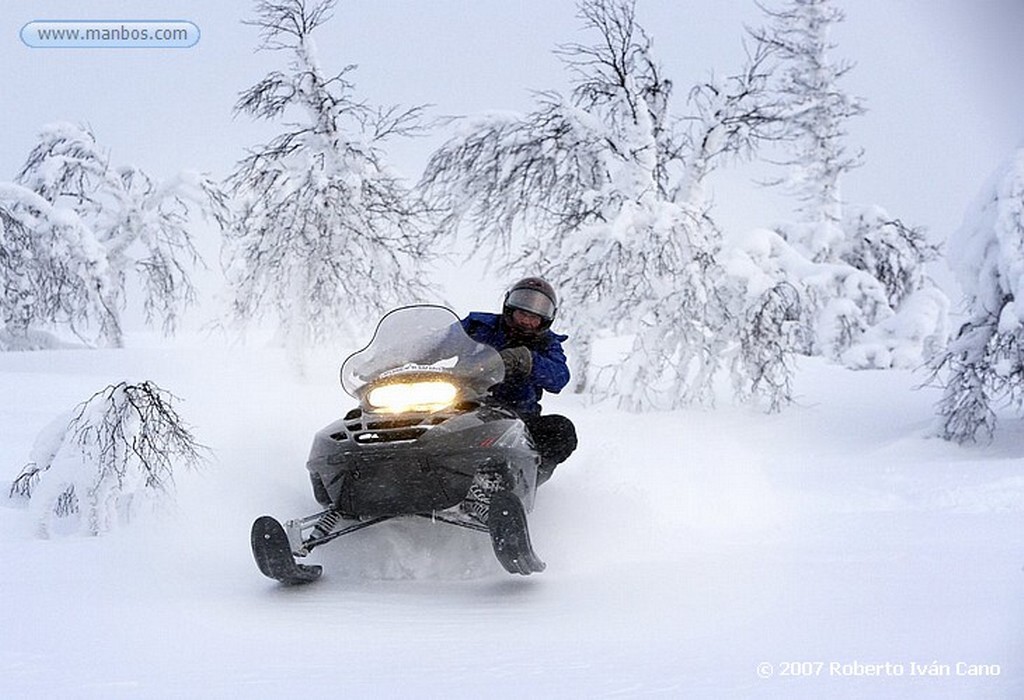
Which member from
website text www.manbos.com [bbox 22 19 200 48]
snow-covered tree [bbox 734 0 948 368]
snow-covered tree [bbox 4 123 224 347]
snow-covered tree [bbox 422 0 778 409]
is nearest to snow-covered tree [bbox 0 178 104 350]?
snow-covered tree [bbox 4 123 224 347]

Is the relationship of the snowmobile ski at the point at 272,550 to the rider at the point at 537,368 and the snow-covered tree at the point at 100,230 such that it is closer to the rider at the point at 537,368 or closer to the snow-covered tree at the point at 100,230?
the rider at the point at 537,368

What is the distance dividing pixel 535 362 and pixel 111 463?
194 cm

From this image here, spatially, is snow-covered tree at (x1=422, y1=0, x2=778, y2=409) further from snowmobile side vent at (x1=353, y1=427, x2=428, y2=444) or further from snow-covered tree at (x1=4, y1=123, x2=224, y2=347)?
snowmobile side vent at (x1=353, y1=427, x2=428, y2=444)

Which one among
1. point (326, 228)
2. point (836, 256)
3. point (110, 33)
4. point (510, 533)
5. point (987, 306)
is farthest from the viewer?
point (836, 256)

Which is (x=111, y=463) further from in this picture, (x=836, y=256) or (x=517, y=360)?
(x=836, y=256)

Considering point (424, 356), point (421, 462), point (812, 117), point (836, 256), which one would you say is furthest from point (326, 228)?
point (421, 462)

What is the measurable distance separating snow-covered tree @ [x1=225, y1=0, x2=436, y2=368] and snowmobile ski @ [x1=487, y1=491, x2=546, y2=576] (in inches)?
218

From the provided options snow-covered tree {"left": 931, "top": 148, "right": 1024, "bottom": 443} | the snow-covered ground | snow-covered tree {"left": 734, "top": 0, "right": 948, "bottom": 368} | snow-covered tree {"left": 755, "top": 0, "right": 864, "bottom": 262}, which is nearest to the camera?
the snow-covered ground

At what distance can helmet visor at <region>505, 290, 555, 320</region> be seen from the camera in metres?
3.39

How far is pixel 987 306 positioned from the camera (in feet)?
24.2

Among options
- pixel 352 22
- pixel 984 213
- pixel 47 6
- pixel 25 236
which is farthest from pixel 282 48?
pixel 984 213

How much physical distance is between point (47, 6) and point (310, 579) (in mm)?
2032

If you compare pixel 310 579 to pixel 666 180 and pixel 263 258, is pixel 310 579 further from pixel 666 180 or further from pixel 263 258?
pixel 666 180

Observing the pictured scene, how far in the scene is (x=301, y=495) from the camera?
3777 mm
